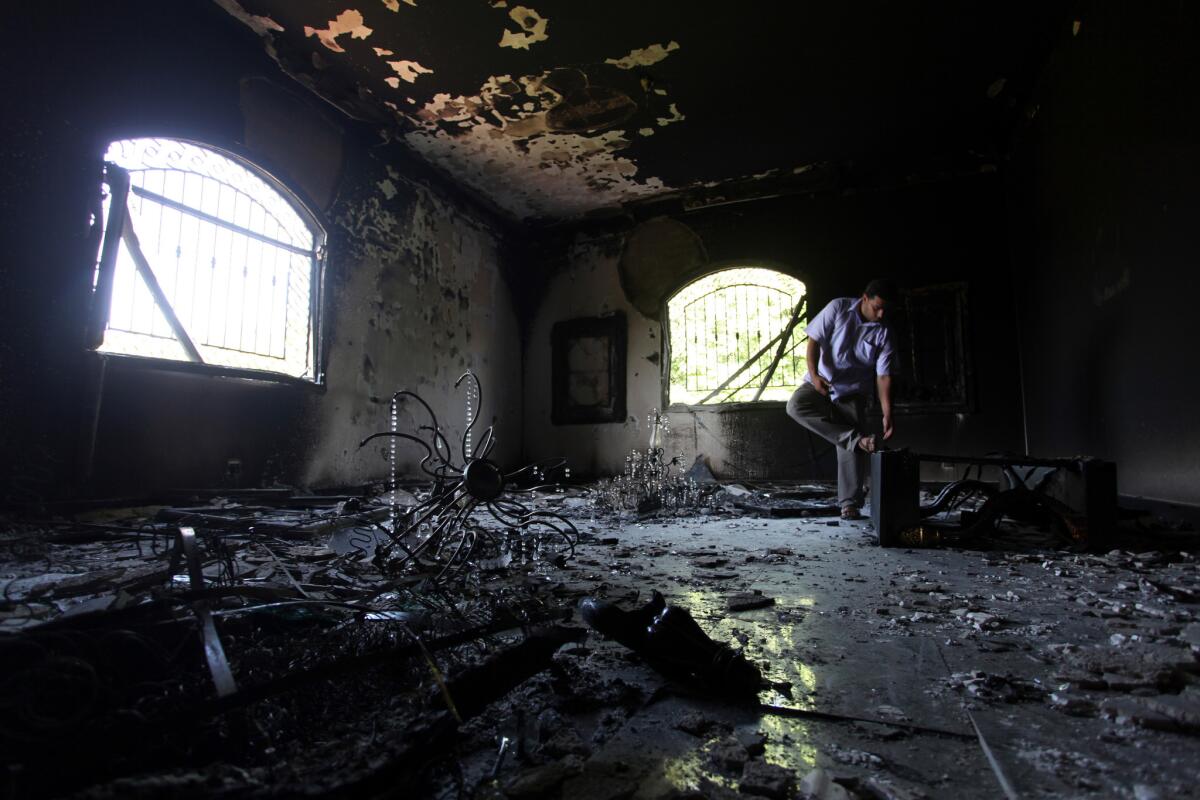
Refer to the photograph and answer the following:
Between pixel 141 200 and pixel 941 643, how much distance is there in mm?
5007

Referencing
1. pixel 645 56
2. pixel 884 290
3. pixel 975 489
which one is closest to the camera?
pixel 975 489

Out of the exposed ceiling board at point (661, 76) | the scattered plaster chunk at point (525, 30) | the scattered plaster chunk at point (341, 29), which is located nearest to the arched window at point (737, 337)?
the exposed ceiling board at point (661, 76)

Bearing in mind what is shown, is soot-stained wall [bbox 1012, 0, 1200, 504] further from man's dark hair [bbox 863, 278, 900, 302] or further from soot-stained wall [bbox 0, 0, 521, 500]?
soot-stained wall [bbox 0, 0, 521, 500]

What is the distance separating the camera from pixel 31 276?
3.15m

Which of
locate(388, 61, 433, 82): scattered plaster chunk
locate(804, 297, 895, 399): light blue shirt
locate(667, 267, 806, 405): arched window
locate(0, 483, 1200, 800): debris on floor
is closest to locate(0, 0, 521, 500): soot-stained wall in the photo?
locate(388, 61, 433, 82): scattered plaster chunk

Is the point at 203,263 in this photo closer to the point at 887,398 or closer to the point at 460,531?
the point at 460,531

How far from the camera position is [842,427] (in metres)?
4.06

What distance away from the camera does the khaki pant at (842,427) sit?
393 centimetres

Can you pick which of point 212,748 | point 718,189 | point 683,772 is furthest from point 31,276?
point 718,189

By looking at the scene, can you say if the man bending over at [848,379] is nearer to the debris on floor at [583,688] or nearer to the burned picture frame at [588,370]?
the debris on floor at [583,688]

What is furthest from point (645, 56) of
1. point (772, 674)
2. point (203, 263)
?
point (772, 674)

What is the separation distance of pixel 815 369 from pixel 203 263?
461 cm

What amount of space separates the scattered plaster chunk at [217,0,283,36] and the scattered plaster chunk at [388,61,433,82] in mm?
842

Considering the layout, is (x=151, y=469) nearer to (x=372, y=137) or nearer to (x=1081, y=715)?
(x=372, y=137)
